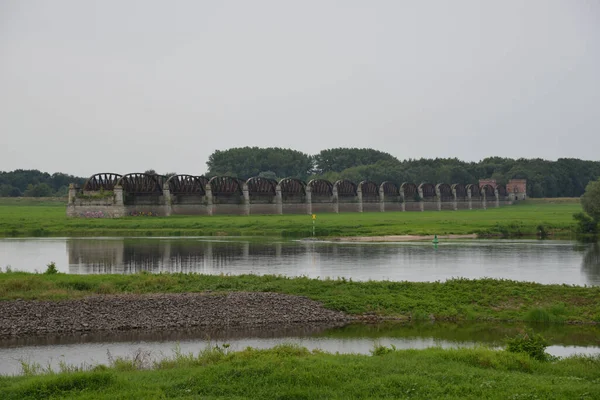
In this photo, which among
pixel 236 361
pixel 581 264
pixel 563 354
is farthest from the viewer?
pixel 581 264

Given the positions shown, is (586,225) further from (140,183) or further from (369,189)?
(369,189)

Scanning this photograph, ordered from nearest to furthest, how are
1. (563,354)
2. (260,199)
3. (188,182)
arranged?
(563,354) < (188,182) < (260,199)

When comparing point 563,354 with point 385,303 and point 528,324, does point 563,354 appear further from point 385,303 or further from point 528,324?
point 385,303

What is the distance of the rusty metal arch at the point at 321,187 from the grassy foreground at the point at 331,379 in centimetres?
12518

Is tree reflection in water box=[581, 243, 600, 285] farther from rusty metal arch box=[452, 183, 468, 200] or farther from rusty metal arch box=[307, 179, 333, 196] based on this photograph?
rusty metal arch box=[452, 183, 468, 200]

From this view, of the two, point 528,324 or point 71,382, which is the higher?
point 71,382

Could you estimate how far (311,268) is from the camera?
1700 inches

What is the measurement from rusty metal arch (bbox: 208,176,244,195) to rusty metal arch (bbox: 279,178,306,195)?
9.44m

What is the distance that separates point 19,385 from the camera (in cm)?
1498

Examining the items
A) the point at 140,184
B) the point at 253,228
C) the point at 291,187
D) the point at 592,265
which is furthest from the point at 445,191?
the point at 592,265

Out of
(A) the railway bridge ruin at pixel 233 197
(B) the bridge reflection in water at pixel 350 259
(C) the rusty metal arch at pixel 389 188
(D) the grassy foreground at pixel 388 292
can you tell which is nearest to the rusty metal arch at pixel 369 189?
(A) the railway bridge ruin at pixel 233 197

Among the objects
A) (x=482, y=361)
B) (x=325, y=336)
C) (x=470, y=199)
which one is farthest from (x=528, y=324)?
(x=470, y=199)

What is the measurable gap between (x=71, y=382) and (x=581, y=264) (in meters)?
39.6

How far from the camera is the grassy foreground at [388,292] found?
28.7 metres
